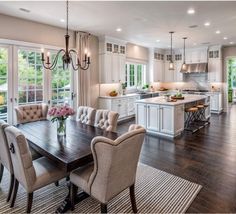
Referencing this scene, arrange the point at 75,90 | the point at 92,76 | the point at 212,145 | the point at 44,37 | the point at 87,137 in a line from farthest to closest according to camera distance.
A: the point at 92,76 → the point at 75,90 → the point at 44,37 → the point at 212,145 → the point at 87,137

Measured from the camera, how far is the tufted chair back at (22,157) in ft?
6.76

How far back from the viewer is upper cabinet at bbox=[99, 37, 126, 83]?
7.02m

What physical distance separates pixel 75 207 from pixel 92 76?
5.05m

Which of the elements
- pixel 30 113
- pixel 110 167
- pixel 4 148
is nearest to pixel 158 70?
pixel 30 113

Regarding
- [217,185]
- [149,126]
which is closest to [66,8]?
[149,126]

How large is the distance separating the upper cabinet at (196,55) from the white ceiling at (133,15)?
9.13ft

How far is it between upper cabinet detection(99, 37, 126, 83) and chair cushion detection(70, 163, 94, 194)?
5017 millimetres

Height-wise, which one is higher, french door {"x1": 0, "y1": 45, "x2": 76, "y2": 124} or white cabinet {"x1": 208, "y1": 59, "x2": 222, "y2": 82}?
white cabinet {"x1": 208, "y1": 59, "x2": 222, "y2": 82}

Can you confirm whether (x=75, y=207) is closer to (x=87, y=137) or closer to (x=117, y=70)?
(x=87, y=137)

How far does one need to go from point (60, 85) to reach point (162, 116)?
3134 millimetres

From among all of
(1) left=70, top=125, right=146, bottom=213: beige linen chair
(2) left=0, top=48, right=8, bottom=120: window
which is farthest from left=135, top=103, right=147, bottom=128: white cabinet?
(1) left=70, top=125, right=146, bottom=213: beige linen chair

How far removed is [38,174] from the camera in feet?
7.52

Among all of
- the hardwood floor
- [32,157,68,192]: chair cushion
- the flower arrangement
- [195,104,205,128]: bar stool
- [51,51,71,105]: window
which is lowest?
the hardwood floor

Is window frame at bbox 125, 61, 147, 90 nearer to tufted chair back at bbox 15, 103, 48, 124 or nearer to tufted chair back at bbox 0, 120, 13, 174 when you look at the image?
tufted chair back at bbox 15, 103, 48, 124
